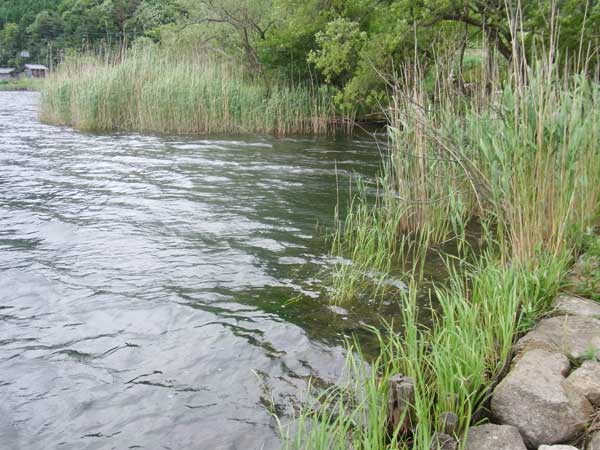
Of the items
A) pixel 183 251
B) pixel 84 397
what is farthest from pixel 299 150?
pixel 84 397

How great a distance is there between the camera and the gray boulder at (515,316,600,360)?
3.31 meters

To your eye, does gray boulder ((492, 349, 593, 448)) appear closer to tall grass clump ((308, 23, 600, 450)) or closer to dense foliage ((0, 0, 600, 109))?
tall grass clump ((308, 23, 600, 450))

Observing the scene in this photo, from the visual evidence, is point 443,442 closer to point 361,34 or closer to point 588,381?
point 588,381

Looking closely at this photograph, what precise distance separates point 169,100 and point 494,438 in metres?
14.9

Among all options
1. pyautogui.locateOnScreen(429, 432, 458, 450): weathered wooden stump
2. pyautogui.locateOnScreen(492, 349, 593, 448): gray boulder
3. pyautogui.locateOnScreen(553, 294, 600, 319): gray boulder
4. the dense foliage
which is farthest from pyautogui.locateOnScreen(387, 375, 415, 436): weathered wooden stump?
the dense foliage

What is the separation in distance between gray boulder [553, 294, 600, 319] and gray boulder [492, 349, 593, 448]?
0.67 metres

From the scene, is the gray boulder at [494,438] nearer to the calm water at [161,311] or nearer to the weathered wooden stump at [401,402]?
the weathered wooden stump at [401,402]

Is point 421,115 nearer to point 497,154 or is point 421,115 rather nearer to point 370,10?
point 497,154

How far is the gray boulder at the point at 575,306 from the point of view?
373 centimetres

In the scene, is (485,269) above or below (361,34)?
below

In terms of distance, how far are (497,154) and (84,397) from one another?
3533 millimetres

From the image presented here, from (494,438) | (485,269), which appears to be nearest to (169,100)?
(485,269)

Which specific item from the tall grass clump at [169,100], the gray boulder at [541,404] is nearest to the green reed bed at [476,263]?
the gray boulder at [541,404]

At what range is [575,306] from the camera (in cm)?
383
